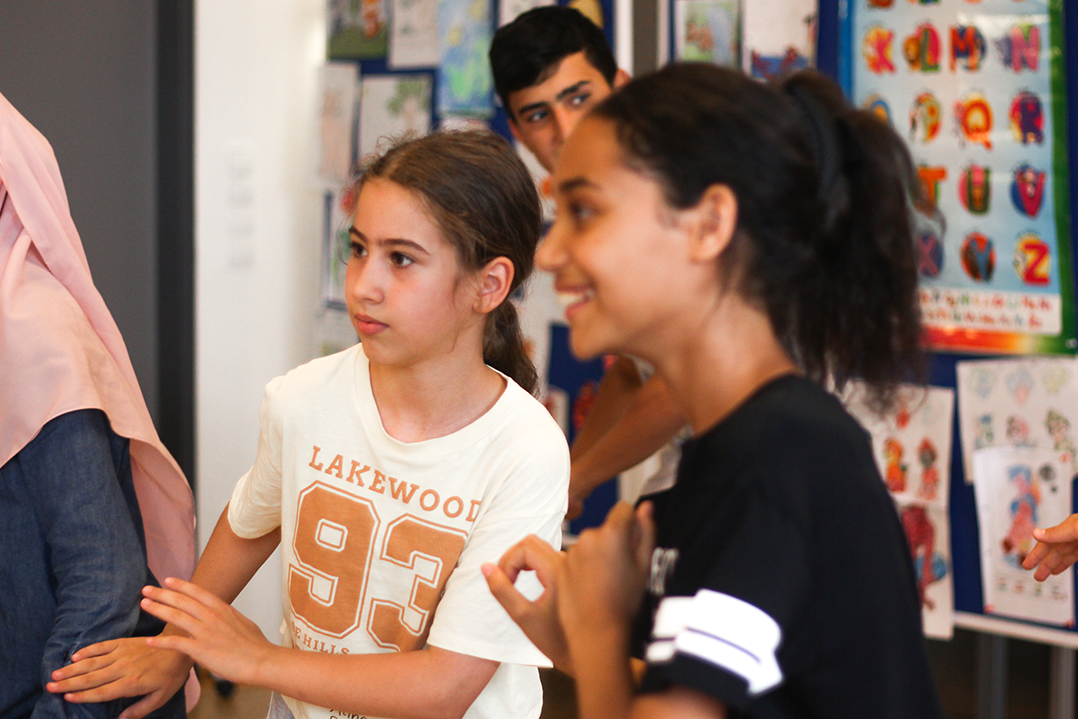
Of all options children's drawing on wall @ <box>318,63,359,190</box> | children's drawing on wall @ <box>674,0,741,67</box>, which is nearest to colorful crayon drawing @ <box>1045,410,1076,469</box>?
children's drawing on wall @ <box>674,0,741,67</box>

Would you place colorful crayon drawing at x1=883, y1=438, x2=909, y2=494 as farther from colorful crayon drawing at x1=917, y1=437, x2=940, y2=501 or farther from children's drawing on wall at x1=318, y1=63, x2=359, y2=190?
children's drawing on wall at x1=318, y1=63, x2=359, y2=190

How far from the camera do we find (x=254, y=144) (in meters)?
2.90

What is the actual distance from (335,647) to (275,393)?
0.32 metres

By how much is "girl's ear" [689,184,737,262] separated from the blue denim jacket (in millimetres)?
865

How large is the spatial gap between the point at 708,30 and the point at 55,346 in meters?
1.59

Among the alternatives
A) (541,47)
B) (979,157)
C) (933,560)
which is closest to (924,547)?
(933,560)

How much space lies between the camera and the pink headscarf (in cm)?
122

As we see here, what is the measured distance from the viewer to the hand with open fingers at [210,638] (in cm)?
99

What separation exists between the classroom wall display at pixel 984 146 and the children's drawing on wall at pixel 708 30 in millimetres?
253

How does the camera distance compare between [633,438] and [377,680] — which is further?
[633,438]

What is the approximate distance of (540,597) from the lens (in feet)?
2.54

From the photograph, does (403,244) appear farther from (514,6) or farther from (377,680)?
(514,6)

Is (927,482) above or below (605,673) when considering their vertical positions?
below

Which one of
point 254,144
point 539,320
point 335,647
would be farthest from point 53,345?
point 254,144
